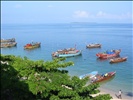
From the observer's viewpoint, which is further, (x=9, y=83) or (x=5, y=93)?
(x=5, y=93)

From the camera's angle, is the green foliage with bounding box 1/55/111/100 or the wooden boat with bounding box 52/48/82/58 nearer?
the green foliage with bounding box 1/55/111/100

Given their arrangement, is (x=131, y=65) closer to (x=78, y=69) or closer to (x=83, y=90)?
(x=78, y=69)

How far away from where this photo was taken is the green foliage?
12.3 metres

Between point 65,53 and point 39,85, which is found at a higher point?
point 65,53

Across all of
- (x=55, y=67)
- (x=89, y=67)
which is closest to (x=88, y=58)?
(x=89, y=67)

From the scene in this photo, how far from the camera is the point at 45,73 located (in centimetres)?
1330

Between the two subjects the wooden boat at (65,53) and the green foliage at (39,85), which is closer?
the green foliage at (39,85)

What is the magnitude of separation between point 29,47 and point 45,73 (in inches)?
2130

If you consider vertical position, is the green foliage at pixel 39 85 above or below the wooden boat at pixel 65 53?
below

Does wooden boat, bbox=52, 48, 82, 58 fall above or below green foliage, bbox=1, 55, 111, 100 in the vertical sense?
above

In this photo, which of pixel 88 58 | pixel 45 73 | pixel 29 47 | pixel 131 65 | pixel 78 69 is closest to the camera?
pixel 45 73

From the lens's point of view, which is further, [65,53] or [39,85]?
[65,53]

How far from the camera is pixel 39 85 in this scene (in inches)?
495

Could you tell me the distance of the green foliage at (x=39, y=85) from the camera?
12281 millimetres
